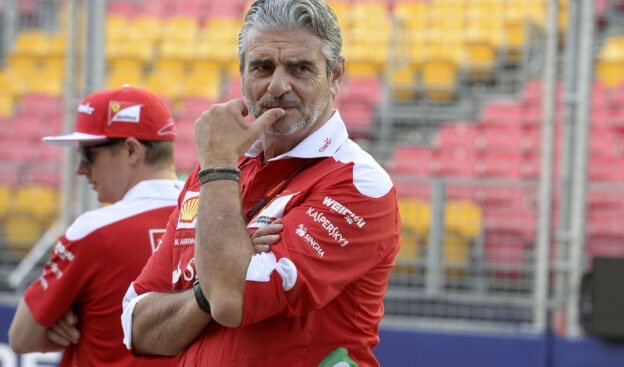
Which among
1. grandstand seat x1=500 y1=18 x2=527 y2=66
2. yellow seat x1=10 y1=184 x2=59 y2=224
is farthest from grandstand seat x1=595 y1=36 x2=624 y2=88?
yellow seat x1=10 y1=184 x2=59 y2=224

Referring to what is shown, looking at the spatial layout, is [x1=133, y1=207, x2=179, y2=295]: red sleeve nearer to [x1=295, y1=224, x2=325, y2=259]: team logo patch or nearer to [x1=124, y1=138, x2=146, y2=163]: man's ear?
[x1=295, y1=224, x2=325, y2=259]: team logo patch

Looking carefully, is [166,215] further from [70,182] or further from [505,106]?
[505,106]

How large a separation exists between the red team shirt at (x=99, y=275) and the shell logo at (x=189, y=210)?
623mm

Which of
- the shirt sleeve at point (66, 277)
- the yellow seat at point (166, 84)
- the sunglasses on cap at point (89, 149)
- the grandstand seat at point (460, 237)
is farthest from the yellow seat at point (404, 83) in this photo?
the shirt sleeve at point (66, 277)

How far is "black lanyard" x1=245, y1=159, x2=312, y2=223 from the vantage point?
215cm

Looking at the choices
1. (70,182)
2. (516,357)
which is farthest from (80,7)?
(516,357)

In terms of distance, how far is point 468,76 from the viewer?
6.08 m

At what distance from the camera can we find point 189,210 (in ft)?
7.34

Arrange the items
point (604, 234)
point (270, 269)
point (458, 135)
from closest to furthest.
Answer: point (270, 269), point (604, 234), point (458, 135)

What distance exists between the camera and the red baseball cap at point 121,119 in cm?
294

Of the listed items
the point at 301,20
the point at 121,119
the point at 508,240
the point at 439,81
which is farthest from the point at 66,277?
the point at 439,81

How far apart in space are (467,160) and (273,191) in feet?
13.3

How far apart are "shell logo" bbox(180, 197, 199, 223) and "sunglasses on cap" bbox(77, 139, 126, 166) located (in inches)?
30.6

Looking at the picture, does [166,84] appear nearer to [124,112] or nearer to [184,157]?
[184,157]
